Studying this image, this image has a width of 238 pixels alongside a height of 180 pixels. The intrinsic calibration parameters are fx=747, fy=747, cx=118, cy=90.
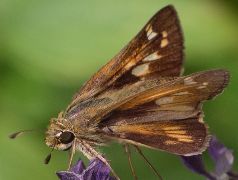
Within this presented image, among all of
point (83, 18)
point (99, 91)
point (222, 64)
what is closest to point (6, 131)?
point (83, 18)

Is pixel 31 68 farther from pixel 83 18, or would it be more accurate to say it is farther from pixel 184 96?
pixel 184 96

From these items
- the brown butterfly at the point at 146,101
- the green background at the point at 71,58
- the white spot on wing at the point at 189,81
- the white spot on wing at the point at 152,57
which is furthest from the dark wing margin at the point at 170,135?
the green background at the point at 71,58

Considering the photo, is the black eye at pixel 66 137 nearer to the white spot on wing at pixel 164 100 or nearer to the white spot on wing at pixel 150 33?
the white spot on wing at pixel 164 100

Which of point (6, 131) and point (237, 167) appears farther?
point (6, 131)

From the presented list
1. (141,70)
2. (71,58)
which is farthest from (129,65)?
(71,58)

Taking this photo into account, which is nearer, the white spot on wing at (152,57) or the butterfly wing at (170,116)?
the butterfly wing at (170,116)

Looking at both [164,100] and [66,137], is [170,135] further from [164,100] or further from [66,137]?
[66,137]

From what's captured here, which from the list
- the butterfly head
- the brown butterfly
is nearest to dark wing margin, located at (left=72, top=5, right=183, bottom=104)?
the brown butterfly

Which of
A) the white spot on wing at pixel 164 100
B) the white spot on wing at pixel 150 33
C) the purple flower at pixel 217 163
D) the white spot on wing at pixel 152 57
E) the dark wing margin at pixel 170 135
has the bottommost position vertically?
the purple flower at pixel 217 163
